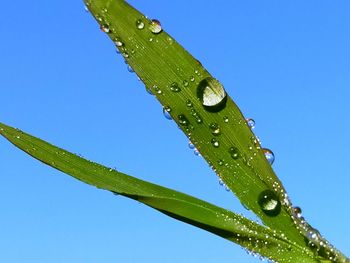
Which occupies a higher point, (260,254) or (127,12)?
(127,12)

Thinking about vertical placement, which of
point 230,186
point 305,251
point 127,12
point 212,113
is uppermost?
point 127,12

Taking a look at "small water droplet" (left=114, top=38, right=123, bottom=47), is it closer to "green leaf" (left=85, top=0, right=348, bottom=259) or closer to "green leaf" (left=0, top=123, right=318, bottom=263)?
"green leaf" (left=85, top=0, right=348, bottom=259)

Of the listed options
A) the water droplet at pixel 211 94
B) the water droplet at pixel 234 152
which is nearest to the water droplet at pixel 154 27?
the water droplet at pixel 211 94

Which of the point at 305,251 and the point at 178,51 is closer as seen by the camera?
the point at 305,251

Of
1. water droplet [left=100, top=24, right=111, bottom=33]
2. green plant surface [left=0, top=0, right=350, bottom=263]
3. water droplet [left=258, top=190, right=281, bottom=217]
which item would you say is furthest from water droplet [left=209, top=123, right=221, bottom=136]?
water droplet [left=100, top=24, right=111, bottom=33]

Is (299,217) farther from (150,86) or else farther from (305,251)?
(150,86)

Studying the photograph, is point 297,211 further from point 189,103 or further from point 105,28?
point 105,28

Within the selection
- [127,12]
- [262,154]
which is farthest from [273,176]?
[127,12]
